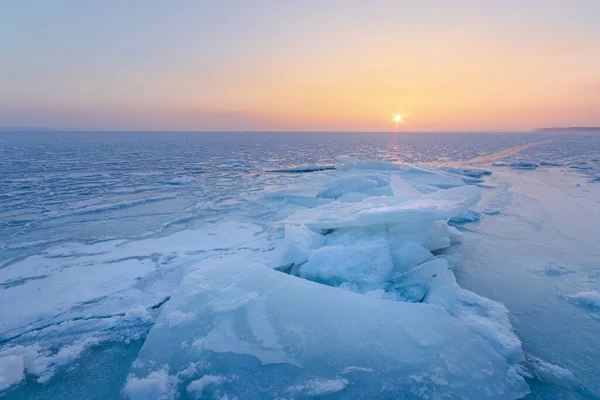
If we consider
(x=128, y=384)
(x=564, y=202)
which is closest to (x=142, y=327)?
(x=128, y=384)

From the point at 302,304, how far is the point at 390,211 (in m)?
2.25

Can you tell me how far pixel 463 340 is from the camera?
8.98 feet

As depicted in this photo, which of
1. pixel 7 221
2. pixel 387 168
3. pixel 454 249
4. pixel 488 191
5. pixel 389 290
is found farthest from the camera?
pixel 387 168

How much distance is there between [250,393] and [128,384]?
896 mm

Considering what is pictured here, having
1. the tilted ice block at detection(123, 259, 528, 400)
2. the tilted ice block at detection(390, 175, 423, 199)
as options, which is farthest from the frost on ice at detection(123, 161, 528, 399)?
the tilted ice block at detection(390, 175, 423, 199)

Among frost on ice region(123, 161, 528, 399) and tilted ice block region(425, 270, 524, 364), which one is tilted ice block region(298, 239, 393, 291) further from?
tilted ice block region(425, 270, 524, 364)

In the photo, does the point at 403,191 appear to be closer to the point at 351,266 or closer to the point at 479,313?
the point at 351,266

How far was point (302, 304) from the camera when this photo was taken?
3094 millimetres

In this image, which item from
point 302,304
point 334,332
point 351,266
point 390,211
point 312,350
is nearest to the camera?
point 312,350

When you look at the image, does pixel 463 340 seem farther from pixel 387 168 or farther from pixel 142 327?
pixel 387 168

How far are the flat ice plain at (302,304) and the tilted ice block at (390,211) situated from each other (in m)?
0.04

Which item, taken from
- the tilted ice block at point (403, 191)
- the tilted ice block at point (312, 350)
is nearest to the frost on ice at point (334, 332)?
the tilted ice block at point (312, 350)

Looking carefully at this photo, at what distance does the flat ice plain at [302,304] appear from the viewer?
94.4 inches

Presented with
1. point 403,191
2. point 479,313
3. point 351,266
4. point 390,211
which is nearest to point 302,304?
point 351,266
